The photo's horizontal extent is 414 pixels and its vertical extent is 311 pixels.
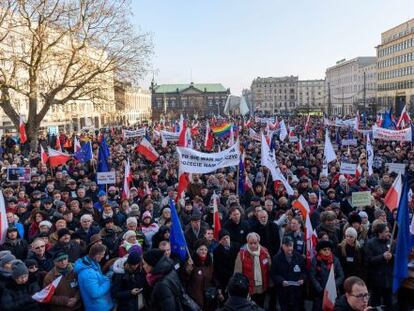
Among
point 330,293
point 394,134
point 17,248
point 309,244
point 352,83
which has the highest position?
point 352,83

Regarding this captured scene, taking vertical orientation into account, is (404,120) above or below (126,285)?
above

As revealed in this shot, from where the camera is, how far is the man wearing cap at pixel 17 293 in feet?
16.6

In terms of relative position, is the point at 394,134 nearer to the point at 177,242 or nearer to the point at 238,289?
the point at 177,242

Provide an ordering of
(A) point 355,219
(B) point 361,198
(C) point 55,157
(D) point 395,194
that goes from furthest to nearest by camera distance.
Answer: (C) point 55,157 < (B) point 361,198 < (D) point 395,194 < (A) point 355,219

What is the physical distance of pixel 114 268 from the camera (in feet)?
17.1

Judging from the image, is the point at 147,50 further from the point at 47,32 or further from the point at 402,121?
the point at 402,121

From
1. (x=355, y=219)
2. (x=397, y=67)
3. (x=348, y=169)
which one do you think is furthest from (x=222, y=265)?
(x=397, y=67)

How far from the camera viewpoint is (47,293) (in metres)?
5.11

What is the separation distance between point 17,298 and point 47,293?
1.06 feet

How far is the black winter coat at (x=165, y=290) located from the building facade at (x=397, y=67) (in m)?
78.0

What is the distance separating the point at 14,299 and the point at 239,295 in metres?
2.52

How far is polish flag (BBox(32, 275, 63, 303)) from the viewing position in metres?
5.08

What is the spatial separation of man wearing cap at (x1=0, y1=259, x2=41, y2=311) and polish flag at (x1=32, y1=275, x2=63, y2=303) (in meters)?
0.11

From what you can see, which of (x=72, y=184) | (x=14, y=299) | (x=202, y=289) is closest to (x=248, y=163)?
(x=72, y=184)
